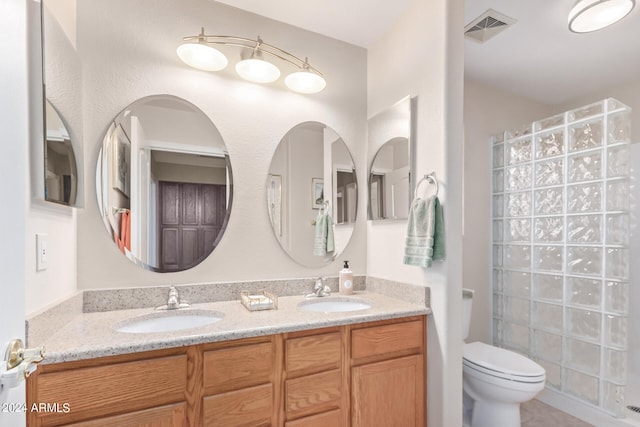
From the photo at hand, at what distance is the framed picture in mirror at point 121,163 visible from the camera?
5.13 feet

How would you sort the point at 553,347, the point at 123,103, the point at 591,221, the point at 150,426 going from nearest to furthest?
the point at 150,426, the point at 123,103, the point at 591,221, the point at 553,347

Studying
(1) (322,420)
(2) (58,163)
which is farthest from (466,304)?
(2) (58,163)

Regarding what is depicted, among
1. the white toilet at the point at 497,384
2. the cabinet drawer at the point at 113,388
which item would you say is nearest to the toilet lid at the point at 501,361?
the white toilet at the point at 497,384

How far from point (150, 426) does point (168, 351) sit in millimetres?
254

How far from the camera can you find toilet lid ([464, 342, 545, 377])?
5.63 feet

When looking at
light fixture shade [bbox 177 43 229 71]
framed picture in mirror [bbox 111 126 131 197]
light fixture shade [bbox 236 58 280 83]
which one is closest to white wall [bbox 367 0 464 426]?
light fixture shade [bbox 236 58 280 83]

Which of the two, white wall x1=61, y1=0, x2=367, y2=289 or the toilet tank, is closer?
white wall x1=61, y1=0, x2=367, y2=289

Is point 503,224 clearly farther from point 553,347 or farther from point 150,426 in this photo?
point 150,426

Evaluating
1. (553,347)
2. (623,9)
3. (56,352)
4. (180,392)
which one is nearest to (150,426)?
(180,392)

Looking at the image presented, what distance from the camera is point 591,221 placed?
2115 millimetres

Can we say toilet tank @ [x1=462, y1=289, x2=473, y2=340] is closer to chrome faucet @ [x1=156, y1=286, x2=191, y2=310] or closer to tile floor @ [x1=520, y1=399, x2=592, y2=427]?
tile floor @ [x1=520, y1=399, x2=592, y2=427]

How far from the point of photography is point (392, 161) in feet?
6.37

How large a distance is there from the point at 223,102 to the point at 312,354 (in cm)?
140

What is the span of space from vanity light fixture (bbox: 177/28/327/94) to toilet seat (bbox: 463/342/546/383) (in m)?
1.89
